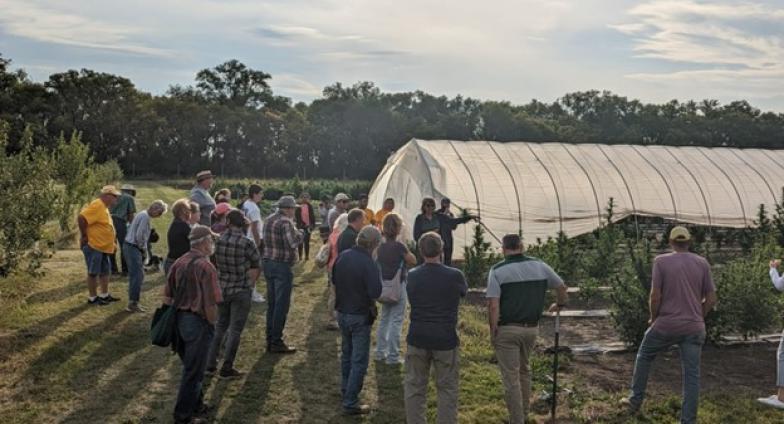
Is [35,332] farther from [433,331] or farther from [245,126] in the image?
[245,126]

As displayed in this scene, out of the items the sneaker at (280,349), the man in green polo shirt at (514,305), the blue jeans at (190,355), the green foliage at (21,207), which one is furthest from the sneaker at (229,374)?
the man in green polo shirt at (514,305)

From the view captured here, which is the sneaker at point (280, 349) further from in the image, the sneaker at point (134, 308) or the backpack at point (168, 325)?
the sneaker at point (134, 308)

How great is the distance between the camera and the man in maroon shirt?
5734 mm

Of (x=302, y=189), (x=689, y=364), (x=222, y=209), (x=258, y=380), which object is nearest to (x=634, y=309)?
(x=689, y=364)

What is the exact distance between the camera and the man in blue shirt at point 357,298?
20.5 feet

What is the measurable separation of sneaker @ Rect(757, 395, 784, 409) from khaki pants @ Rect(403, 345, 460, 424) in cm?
346

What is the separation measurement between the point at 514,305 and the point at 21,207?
21.0ft

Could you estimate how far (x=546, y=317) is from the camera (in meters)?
11.0

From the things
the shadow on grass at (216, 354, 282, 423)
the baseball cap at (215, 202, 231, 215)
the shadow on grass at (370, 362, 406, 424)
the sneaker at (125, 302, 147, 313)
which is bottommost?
the shadow on grass at (370, 362, 406, 424)

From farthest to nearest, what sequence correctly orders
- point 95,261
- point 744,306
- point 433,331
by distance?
point 95,261
point 744,306
point 433,331

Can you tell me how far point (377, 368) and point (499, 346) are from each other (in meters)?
2.47

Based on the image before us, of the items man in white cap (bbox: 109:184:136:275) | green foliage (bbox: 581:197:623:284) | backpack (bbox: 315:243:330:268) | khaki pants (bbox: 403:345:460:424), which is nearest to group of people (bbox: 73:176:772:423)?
khaki pants (bbox: 403:345:460:424)

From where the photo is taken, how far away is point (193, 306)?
5.73 meters

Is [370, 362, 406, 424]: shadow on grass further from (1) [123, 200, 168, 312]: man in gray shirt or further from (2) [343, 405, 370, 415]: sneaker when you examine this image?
(1) [123, 200, 168, 312]: man in gray shirt
